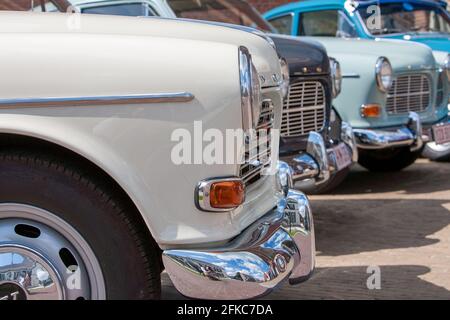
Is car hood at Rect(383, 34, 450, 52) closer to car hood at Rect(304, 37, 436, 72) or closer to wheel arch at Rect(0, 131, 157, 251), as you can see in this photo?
car hood at Rect(304, 37, 436, 72)

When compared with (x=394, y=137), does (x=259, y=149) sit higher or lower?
higher

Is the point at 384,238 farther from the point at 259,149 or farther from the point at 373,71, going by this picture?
the point at 259,149

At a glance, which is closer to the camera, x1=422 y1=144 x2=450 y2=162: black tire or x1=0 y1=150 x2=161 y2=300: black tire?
x1=0 y1=150 x2=161 y2=300: black tire

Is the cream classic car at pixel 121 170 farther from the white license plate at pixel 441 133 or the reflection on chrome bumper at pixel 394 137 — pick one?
the white license plate at pixel 441 133

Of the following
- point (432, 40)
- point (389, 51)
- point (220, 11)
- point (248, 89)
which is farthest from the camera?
point (432, 40)

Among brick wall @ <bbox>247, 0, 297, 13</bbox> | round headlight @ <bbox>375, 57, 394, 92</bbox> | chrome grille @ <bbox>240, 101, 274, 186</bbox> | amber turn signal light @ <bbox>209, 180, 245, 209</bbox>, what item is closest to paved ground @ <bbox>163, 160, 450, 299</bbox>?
round headlight @ <bbox>375, 57, 394, 92</bbox>

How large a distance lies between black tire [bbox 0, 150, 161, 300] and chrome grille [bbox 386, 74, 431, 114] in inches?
202

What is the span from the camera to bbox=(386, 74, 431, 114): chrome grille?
824cm

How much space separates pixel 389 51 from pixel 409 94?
0.49 metres

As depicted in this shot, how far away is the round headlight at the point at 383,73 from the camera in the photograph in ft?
26.0

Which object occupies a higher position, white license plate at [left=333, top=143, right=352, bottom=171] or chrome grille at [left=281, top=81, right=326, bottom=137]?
chrome grille at [left=281, top=81, right=326, bottom=137]

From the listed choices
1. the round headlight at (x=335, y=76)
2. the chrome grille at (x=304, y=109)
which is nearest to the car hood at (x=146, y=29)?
the chrome grille at (x=304, y=109)

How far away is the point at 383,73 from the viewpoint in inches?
314

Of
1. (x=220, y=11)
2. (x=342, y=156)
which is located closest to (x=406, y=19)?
(x=220, y=11)
